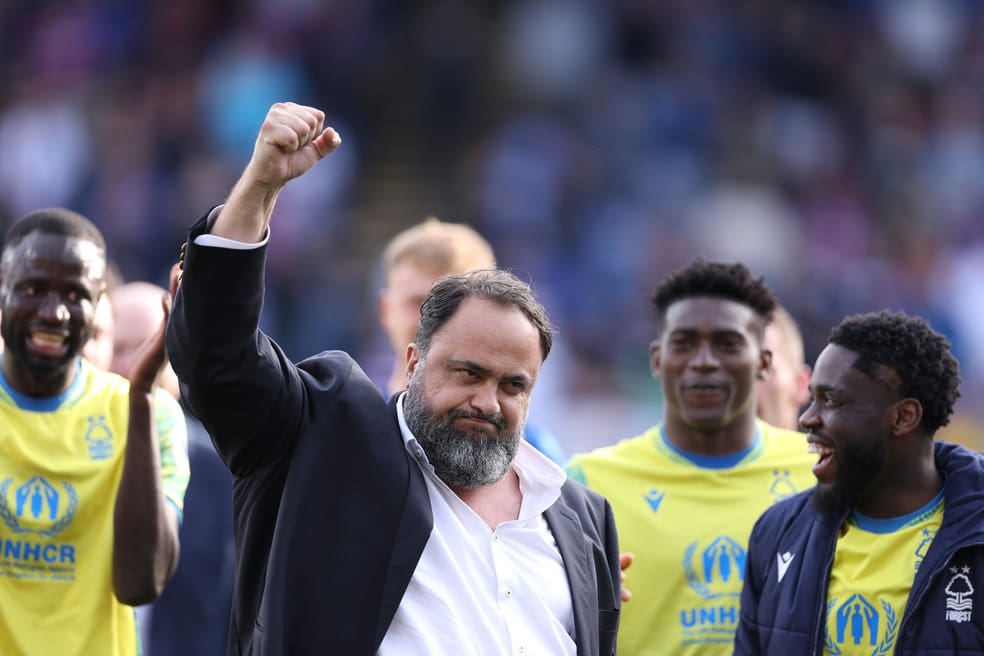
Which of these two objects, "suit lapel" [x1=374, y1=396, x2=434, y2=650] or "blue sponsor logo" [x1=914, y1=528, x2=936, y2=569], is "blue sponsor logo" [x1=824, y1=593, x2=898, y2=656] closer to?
"blue sponsor logo" [x1=914, y1=528, x2=936, y2=569]

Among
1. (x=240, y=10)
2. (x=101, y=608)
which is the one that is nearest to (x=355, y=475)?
(x=101, y=608)

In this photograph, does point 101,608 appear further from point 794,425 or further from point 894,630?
point 794,425

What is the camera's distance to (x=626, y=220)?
14.3 m

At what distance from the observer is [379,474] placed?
12.7ft

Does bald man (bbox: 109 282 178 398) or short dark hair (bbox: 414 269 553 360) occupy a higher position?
bald man (bbox: 109 282 178 398)

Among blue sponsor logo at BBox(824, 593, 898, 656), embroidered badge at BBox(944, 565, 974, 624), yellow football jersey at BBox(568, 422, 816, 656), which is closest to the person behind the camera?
embroidered badge at BBox(944, 565, 974, 624)

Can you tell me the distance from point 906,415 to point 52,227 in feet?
8.89

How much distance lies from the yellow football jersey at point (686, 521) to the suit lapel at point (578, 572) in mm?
1024

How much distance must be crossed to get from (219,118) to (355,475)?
10.5 m

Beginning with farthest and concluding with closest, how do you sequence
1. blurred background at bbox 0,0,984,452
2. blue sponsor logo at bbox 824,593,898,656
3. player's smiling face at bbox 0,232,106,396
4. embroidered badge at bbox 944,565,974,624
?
blurred background at bbox 0,0,984,452 → player's smiling face at bbox 0,232,106,396 → blue sponsor logo at bbox 824,593,898,656 → embroidered badge at bbox 944,565,974,624

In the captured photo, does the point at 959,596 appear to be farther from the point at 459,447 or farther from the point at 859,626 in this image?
the point at 459,447

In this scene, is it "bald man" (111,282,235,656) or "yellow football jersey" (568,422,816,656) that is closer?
"yellow football jersey" (568,422,816,656)

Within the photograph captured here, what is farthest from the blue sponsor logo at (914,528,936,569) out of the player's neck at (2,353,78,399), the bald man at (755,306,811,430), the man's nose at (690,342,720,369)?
the player's neck at (2,353,78,399)

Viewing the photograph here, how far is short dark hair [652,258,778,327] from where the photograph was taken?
573 centimetres
